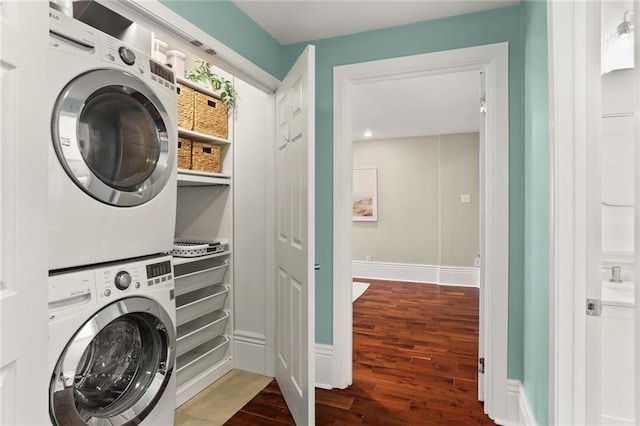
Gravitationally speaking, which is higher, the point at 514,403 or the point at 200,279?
the point at 200,279

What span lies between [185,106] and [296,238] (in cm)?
119

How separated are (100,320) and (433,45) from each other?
2.35m

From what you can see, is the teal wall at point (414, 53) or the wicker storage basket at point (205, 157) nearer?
the teal wall at point (414, 53)

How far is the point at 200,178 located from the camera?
2.30m

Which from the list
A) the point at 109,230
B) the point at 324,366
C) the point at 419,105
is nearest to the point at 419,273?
the point at 419,105

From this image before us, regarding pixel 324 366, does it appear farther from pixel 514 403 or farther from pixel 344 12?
pixel 344 12

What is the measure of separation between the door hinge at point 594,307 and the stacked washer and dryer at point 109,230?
1.75 m

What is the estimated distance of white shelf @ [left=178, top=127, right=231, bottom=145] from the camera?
2213 millimetres

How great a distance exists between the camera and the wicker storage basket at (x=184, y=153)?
224 cm

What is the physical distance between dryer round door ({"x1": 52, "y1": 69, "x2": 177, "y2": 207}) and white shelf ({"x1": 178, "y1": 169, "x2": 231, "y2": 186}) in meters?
0.53

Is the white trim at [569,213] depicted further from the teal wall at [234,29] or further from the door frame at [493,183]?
the teal wall at [234,29]

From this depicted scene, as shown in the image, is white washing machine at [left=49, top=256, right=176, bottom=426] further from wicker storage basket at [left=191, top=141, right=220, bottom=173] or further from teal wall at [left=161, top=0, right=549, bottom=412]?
teal wall at [left=161, top=0, right=549, bottom=412]

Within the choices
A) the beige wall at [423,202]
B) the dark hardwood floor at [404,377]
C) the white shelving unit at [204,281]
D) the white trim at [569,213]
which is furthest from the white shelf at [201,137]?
the beige wall at [423,202]

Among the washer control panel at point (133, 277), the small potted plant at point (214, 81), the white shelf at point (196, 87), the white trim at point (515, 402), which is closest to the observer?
the washer control panel at point (133, 277)
